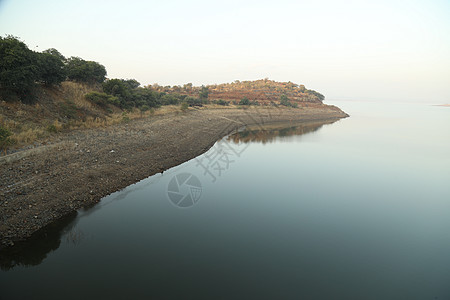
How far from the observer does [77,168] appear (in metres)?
8.76

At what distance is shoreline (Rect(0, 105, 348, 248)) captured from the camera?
635cm

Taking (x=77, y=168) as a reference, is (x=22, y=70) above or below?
above

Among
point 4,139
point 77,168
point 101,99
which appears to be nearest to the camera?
point 4,139

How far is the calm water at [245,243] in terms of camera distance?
502 centimetres

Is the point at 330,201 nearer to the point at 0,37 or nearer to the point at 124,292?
the point at 124,292

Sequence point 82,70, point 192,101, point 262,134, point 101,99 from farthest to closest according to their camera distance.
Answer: point 192,101 < point 262,134 < point 82,70 < point 101,99

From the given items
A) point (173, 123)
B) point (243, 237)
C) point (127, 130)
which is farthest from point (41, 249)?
point (173, 123)

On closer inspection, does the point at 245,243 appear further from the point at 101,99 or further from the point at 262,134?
the point at 262,134

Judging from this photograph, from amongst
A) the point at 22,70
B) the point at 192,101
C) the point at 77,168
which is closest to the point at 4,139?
the point at 77,168

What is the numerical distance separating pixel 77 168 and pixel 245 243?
6811 mm

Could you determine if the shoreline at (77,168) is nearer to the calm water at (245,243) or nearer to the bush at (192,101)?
the calm water at (245,243)

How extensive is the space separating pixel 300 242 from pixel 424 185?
1011 centimetres

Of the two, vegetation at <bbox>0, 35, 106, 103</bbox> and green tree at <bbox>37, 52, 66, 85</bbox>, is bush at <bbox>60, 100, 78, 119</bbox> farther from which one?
green tree at <bbox>37, 52, 66, 85</bbox>

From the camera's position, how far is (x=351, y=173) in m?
13.6
